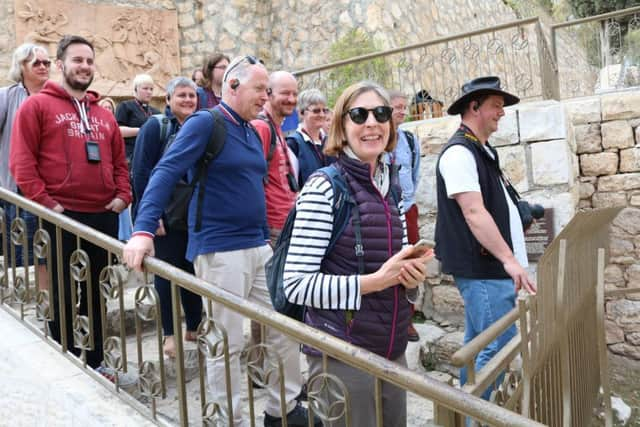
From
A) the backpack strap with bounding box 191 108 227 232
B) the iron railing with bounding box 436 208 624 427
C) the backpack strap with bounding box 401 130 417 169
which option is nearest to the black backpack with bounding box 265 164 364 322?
the iron railing with bounding box 436 208 624 427

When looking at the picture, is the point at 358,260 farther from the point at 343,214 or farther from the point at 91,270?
the point at 91,270

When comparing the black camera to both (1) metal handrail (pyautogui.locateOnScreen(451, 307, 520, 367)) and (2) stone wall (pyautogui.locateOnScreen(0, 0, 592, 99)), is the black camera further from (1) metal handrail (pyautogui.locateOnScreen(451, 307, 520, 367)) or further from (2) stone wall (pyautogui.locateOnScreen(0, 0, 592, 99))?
(2) stone wall (pyautogui.locateOnScreen(0, 0, 592, 99))

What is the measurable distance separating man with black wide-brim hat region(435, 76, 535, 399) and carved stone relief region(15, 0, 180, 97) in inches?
273

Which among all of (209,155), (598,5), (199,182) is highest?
(598,5)

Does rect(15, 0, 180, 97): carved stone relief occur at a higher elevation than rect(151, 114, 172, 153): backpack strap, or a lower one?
higher

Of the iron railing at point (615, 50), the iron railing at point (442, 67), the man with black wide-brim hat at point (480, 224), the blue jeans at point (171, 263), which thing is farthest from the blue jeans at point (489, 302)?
the iron railing at point (615, 50)

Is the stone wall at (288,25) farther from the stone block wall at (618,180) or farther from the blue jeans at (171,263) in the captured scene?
the blue jeans at (171,263)

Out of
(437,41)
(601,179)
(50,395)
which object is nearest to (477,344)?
(50,395)

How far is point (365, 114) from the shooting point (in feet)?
6.02

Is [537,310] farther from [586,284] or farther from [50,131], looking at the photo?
[50,131]

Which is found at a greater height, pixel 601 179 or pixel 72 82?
pixel 72 82

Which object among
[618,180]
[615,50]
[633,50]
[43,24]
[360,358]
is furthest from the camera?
[615,50]

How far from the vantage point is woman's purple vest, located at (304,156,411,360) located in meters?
1.76

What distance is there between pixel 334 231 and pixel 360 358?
0.41m
